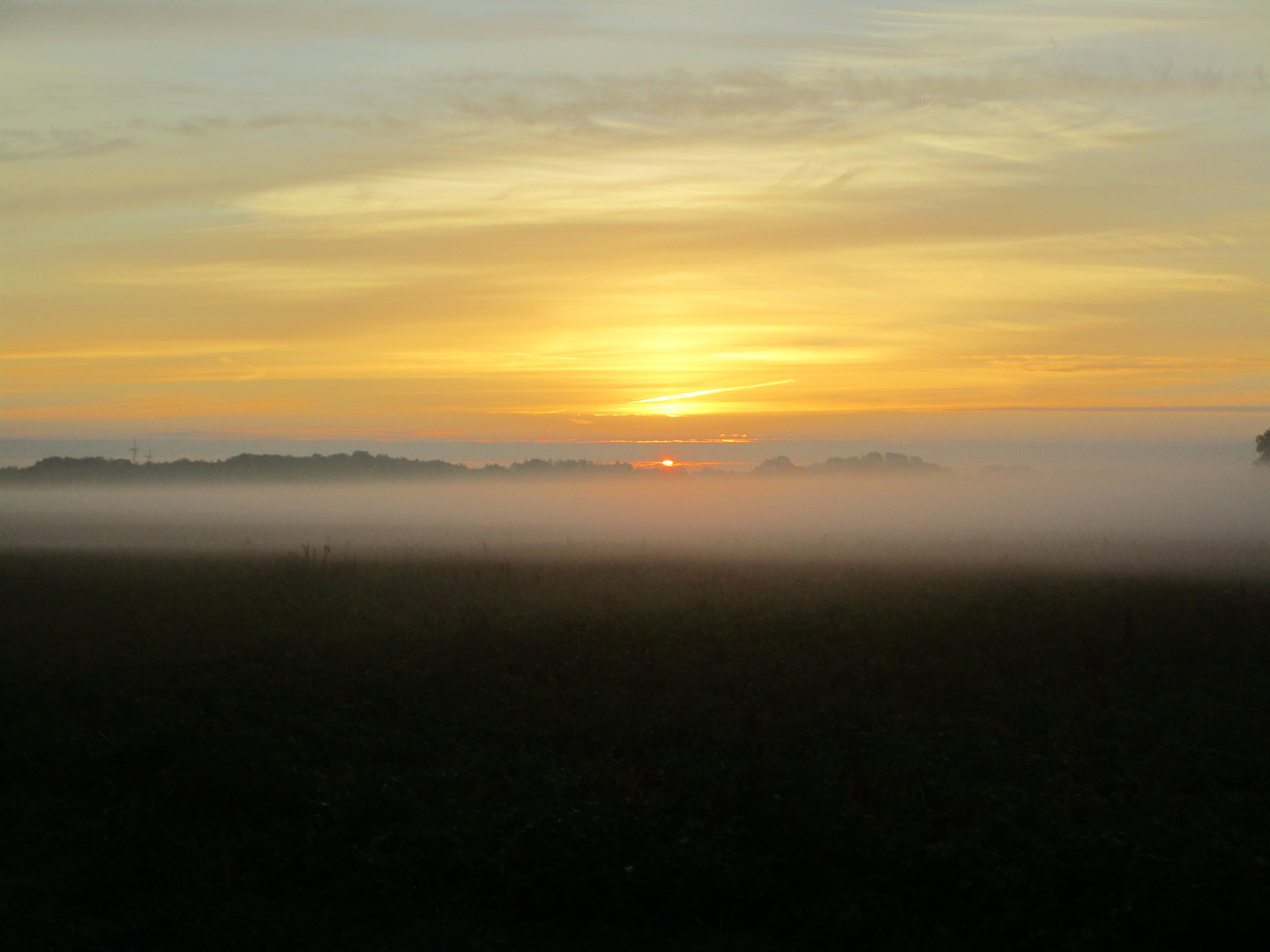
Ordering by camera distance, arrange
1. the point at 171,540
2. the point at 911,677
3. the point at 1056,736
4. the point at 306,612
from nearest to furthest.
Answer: the point at 1056,736, the point at 911,677, the point at 306,612, the point at 171,540

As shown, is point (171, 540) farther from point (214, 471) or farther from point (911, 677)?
point (214, 471)

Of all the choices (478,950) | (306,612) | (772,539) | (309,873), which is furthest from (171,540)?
(478,950)

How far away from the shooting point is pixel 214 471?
4417 inches

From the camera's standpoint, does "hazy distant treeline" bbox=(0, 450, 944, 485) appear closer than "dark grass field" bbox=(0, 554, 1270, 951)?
No

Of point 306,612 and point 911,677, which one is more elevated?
point 306,612

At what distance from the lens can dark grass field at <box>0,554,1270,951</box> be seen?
32.0 ft

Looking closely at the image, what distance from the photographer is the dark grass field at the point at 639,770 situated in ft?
32.0

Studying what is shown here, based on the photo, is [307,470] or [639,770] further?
[307,470]

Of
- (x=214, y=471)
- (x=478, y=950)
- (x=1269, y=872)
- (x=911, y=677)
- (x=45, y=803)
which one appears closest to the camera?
(x=478, y=950)

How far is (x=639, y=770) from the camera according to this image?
13.1 metres

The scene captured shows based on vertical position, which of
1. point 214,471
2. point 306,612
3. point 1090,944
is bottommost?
point 1090,944

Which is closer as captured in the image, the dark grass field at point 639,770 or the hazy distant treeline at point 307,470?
the dark grass field at point 639,770

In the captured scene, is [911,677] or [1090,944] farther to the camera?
[911,677]

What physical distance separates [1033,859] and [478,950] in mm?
6105
